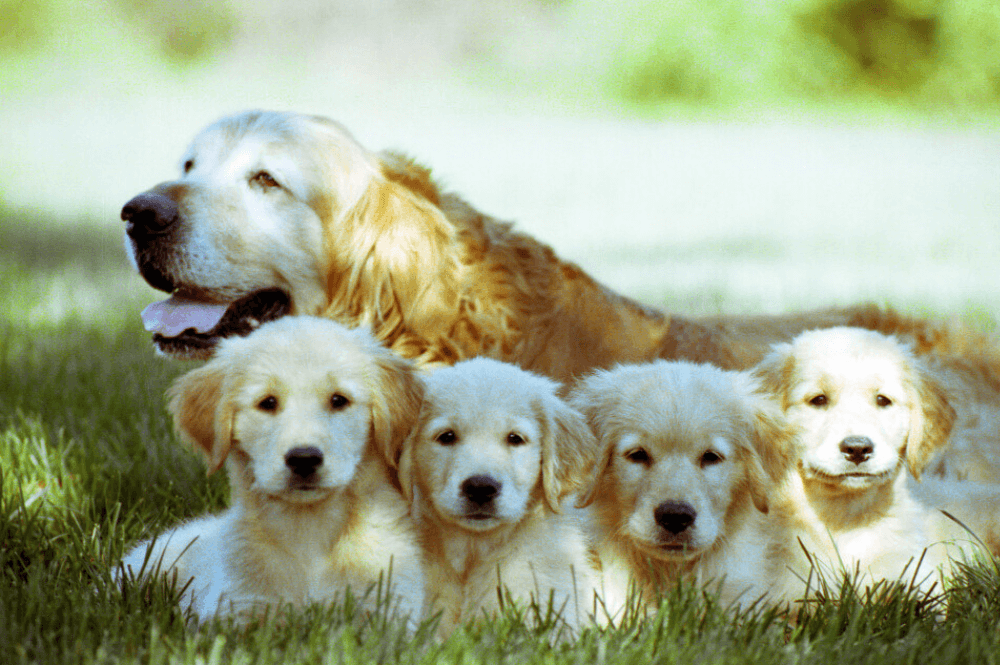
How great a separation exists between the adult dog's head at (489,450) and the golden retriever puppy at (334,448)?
0.08m

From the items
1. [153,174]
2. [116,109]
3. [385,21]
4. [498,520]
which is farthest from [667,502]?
[385,21]

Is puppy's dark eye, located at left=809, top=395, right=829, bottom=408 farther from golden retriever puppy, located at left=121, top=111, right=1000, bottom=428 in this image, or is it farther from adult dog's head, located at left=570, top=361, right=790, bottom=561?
golden retriever puppy, located at left=121, top=111, right=1000, bottom=428

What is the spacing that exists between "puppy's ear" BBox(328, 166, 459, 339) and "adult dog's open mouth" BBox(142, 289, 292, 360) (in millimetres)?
226

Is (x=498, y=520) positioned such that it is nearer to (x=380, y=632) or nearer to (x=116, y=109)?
(x=380, y=632)

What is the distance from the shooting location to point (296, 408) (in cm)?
255

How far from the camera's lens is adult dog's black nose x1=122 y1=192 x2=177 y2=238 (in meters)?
3.35

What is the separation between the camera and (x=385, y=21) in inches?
854

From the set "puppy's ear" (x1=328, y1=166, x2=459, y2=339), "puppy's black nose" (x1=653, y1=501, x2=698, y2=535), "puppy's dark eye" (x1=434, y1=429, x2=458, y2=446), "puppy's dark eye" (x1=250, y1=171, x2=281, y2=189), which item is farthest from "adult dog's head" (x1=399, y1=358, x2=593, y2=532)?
"puppy's dark eye" (x1=250, y1=171, x2=281, y2=189)

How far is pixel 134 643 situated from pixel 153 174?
41.8ft

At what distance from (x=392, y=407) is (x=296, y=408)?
0.24 m

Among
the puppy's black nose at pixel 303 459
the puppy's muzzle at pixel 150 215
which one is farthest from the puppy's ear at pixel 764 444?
the puppy's muzzle at pixel 150 215

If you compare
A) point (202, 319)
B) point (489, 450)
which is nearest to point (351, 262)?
point (202, 319)

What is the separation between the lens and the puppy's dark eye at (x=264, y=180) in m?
3.53

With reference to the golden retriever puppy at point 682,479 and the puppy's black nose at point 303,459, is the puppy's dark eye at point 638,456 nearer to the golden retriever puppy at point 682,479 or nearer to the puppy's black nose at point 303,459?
→ the golden retriever puppy at point 682,479
